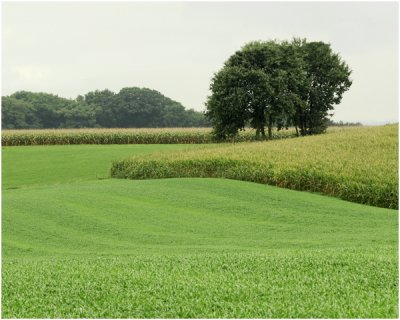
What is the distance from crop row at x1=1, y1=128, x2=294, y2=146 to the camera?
5388 centimetres

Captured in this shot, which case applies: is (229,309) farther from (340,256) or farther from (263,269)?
(340,256)

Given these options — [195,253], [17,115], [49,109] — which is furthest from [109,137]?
[195,253]

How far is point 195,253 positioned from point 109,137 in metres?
45.6

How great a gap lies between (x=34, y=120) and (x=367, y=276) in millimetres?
85221

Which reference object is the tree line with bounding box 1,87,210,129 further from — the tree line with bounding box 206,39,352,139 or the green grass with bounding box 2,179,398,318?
the green grass with bounding box 2,179,398,318

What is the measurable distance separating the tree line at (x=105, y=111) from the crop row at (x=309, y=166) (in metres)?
60.9

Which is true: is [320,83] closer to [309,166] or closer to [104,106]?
[309,166]

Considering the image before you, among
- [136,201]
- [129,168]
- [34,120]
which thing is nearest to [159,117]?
[34,120]

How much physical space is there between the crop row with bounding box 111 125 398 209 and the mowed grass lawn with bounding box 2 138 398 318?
1155 mm

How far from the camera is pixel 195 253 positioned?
36.6 feet

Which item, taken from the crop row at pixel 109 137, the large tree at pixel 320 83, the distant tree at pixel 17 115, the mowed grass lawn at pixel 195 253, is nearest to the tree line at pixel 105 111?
the distant tree at pixel 17 115

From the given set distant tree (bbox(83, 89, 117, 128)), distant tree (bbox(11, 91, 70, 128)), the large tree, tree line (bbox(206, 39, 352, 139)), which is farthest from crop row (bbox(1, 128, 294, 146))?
distant tree (bbox(83, 89, 117, 128))

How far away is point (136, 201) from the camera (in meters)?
18.3

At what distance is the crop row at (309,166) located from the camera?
779 inches
